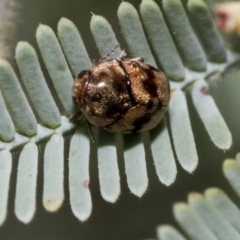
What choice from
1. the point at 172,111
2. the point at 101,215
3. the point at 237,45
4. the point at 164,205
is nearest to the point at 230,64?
the point at 237,45

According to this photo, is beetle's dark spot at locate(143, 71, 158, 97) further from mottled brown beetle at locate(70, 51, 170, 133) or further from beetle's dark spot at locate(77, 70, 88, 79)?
beetle's dark spot at locate(77, 70, 88, 79)

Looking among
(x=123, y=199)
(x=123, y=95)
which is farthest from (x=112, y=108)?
(x=123, y=199)

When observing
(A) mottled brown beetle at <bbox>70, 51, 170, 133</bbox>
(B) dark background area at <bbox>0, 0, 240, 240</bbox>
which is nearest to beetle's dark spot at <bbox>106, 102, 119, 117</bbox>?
(A) mottled brown beetle at <bbox>70, 51, 170, 133</bbox>

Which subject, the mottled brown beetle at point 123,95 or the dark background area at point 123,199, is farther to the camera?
the dark background area at point 123,199

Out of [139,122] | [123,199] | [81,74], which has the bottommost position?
[123,199]

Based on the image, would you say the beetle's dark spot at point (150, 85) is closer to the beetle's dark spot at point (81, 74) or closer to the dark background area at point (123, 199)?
the beetle's dark spot at point (81, 74)

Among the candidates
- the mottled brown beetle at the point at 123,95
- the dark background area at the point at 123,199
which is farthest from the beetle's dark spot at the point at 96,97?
the dark background area at the point at 123,199

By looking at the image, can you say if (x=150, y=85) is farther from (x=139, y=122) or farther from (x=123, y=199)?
(x=123, y=199)

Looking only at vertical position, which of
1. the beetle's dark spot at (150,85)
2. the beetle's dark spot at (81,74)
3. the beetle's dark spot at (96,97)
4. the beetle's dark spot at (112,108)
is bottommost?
the beetle's dark spot at (112,108)

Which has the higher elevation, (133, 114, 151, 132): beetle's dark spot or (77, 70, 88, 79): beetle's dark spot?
(77, 70, 88, 79): beetle's dark spot

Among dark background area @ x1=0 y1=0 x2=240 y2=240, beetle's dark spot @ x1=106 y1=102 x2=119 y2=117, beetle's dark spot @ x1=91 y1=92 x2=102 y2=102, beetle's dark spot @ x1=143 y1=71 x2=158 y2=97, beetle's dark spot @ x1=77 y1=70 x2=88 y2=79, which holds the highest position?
beetle's dark spot @ x1=77 y1=70 x2=88 y2=79
